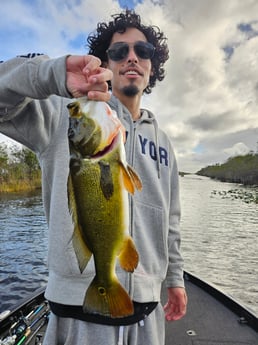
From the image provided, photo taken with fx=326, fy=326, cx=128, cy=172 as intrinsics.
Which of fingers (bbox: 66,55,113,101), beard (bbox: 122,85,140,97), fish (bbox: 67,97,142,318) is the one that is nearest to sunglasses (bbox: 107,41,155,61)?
beard (bbox: 122,85,140,97)

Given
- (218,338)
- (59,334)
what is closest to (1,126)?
(59,334)

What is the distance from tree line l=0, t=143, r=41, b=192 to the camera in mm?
37156

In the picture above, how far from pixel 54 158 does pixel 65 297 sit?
2.73 ft

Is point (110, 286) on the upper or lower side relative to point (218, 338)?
upper

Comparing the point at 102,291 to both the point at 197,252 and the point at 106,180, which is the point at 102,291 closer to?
the point at 106,180

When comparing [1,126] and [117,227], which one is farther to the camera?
[1,126]

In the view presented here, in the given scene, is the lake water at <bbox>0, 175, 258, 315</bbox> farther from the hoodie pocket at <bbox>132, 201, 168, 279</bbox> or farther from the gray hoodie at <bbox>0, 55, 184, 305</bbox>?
the gray hoodie at <bbox>0, 55, 184, 305</bbox>

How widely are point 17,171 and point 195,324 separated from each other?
121 ft

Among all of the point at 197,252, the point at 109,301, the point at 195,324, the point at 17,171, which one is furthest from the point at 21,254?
the point at 17,171

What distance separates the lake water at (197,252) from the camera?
9891mm

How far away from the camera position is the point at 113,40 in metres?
3.06

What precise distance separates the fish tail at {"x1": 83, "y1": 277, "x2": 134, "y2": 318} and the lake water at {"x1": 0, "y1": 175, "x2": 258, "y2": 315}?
13.4 ft

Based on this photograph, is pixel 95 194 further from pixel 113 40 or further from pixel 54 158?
pixel 113 40

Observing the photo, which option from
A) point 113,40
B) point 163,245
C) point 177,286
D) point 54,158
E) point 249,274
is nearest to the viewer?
point 54,158
